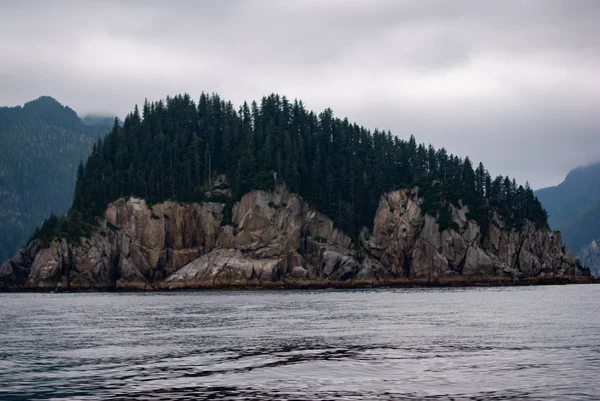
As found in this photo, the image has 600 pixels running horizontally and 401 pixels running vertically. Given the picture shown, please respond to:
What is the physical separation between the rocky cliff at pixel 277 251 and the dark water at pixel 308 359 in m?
102

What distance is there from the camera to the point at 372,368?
32.5 meters

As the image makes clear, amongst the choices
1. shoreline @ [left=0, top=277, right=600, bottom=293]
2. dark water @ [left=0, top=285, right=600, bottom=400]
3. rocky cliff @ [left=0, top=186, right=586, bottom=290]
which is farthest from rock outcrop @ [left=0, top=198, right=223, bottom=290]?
dark water @ [left=0, top=285, right=600, bottom=400]

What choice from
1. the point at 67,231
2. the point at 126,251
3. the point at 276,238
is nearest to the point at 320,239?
the point at 276,238

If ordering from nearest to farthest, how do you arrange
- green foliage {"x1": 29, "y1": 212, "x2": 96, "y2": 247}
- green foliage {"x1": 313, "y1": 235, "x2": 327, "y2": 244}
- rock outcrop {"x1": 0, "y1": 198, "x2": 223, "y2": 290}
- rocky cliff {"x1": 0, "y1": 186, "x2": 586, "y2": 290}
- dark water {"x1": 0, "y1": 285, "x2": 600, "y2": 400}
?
dark water {"x1": 0, "y1": 285, "x2": 600, "y2": 400}
rock outcrop {"x1": 0, "y1": 198, "x2": 223, "y2": 290}
green foliage {"x1": 29, "y1": 212, "x2": 96, "y2": 247}
rocky cliff {"x1": 0, "y1": 186, "x2": 586, "y2": 290}
green foliage {"x1": 313, "y1": 235, "x2": 327, "y2": 244}

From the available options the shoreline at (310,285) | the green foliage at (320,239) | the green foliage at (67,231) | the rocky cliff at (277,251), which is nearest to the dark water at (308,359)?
the shoreline at (310,285)

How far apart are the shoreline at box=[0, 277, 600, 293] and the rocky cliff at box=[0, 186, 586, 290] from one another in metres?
0.51

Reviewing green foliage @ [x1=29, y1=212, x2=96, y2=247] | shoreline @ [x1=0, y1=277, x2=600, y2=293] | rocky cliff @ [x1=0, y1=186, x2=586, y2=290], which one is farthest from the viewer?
rocky cliff @ [x1=0, y1=186, x2=586, y2=290]

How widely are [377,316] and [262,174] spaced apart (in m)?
122

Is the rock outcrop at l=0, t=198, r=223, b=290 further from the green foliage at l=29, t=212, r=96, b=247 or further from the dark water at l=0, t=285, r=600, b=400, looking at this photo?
the dark water at l=0, t=285, r=600, b=400

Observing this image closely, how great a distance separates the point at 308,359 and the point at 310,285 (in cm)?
13276

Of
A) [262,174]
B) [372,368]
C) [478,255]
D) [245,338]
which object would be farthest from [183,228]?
[372,368]

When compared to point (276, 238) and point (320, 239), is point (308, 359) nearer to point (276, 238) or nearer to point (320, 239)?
point (276, 238)

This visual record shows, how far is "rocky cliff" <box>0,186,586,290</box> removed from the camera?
163000mm

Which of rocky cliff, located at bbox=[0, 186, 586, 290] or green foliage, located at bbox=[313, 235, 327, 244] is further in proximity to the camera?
green foliage, located at bbox=[313, 235, 327, 244]
